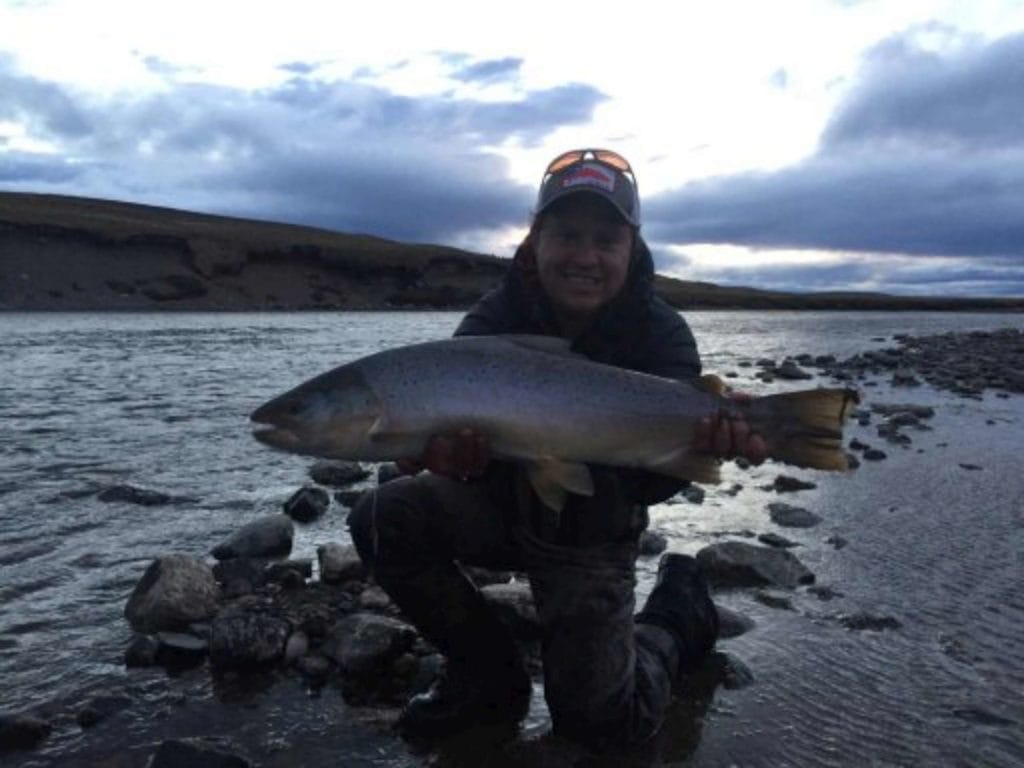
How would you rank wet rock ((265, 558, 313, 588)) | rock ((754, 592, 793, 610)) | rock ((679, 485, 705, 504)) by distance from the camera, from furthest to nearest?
1. rock ((679, 485, 705, 504))
2. wet rock ((265, 558, 313, 588))
3. rock ((754, 592, 793, 610))

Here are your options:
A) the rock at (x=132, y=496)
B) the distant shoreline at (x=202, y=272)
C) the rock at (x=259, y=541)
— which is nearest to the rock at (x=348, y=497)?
the rock at (x=259, y=541)

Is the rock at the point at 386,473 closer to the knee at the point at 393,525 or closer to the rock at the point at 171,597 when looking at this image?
the rock at the point at 171,597

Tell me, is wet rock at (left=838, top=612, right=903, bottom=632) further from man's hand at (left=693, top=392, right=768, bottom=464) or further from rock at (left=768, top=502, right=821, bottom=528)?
rock at (left=768, top=502, right=821, bottom=528)

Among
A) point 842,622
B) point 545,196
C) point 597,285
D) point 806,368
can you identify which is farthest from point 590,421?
point 806,368

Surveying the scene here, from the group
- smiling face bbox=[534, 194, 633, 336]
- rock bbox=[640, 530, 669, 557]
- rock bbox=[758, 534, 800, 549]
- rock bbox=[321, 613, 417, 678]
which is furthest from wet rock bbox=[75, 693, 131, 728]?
rock bbox=[758, 534, 800, 549]

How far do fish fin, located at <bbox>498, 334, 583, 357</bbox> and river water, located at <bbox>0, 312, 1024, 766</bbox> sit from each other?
5.74 feet

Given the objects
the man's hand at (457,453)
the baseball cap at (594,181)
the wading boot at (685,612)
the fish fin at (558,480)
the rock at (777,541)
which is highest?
the baseball cap at (594,181)

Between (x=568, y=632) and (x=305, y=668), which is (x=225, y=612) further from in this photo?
(x=568, y=632)

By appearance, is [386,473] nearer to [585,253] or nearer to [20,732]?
[585,253]

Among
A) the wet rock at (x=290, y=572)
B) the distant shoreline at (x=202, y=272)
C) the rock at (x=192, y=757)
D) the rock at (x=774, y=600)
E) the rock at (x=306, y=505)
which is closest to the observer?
the rock at (x=192, y=757)

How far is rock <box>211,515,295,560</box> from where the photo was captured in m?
6.35

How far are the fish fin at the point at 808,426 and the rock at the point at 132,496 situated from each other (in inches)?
226

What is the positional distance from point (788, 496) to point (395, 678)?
17.3 ft

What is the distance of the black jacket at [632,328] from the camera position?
4.62 meters
